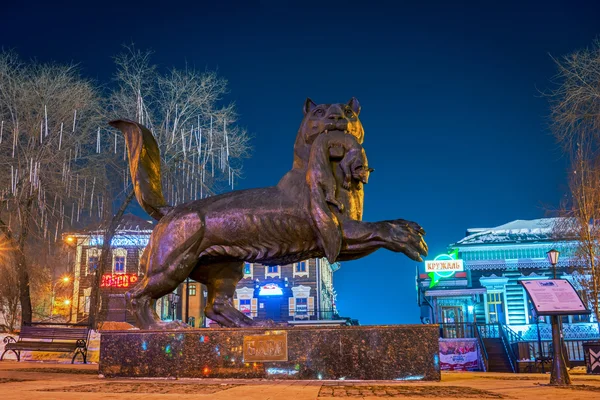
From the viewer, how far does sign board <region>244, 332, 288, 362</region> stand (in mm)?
6059

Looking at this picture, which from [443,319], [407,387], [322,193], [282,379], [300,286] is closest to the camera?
[407,387]

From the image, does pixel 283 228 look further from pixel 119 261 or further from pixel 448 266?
pixel 119 261

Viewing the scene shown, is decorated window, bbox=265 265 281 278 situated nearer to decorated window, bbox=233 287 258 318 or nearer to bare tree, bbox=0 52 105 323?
decorated window, bbox=233 287 258 318

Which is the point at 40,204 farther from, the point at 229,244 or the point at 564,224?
the point at 564,224

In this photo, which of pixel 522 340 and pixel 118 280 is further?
pixel 118 280

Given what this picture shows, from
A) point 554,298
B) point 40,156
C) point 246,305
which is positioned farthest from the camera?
point 246,305

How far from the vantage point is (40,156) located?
22.4 meters

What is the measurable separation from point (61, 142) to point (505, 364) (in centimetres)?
1975

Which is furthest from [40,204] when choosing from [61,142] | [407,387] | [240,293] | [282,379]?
[240,293]

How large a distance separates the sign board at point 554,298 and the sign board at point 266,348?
343 cm

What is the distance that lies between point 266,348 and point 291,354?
0.90ft

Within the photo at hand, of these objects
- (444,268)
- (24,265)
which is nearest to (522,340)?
(444,268)

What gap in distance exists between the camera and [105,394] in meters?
4.42

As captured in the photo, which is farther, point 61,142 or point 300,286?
point 300,286
